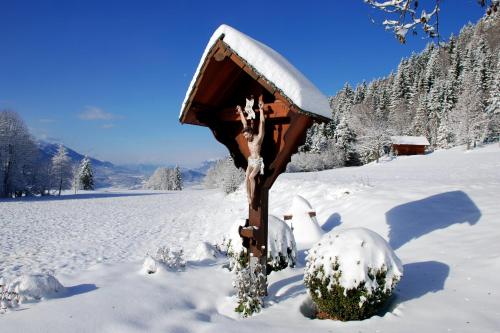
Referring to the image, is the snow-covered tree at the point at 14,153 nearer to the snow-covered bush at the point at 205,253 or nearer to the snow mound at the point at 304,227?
the snow-covered bush at the point at 205,253

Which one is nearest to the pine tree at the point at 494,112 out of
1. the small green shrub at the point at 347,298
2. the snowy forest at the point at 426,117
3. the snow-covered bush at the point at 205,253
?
the snowy forest at the point at 426,117

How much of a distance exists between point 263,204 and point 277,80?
209cm

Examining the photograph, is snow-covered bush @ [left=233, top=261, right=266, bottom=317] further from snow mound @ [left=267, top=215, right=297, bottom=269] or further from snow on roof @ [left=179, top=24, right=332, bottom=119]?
snow on roof @ [left=179, top=24, right=332, bottom=119]

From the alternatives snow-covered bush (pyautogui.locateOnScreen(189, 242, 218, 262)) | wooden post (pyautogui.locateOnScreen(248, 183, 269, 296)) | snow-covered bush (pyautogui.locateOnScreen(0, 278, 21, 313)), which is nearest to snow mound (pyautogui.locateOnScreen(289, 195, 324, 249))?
snow-covered bush (pyautogui.locateOnScreen(189, 242, 218, 262))

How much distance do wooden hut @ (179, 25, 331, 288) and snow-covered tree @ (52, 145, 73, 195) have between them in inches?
1935

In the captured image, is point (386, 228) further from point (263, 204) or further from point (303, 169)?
point (303, 169)

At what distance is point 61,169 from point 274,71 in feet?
171

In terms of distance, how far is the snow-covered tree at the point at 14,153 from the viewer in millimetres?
Answer: 38750

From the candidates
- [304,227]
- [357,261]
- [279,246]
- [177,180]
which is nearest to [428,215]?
[304,227]

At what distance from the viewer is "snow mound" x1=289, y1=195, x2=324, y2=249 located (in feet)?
34.9

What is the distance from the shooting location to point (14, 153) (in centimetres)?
3944

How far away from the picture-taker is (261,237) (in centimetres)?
558

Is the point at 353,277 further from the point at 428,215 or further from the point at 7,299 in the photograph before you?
the point at 428,215

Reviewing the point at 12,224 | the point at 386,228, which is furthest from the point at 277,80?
the point at 12,224
